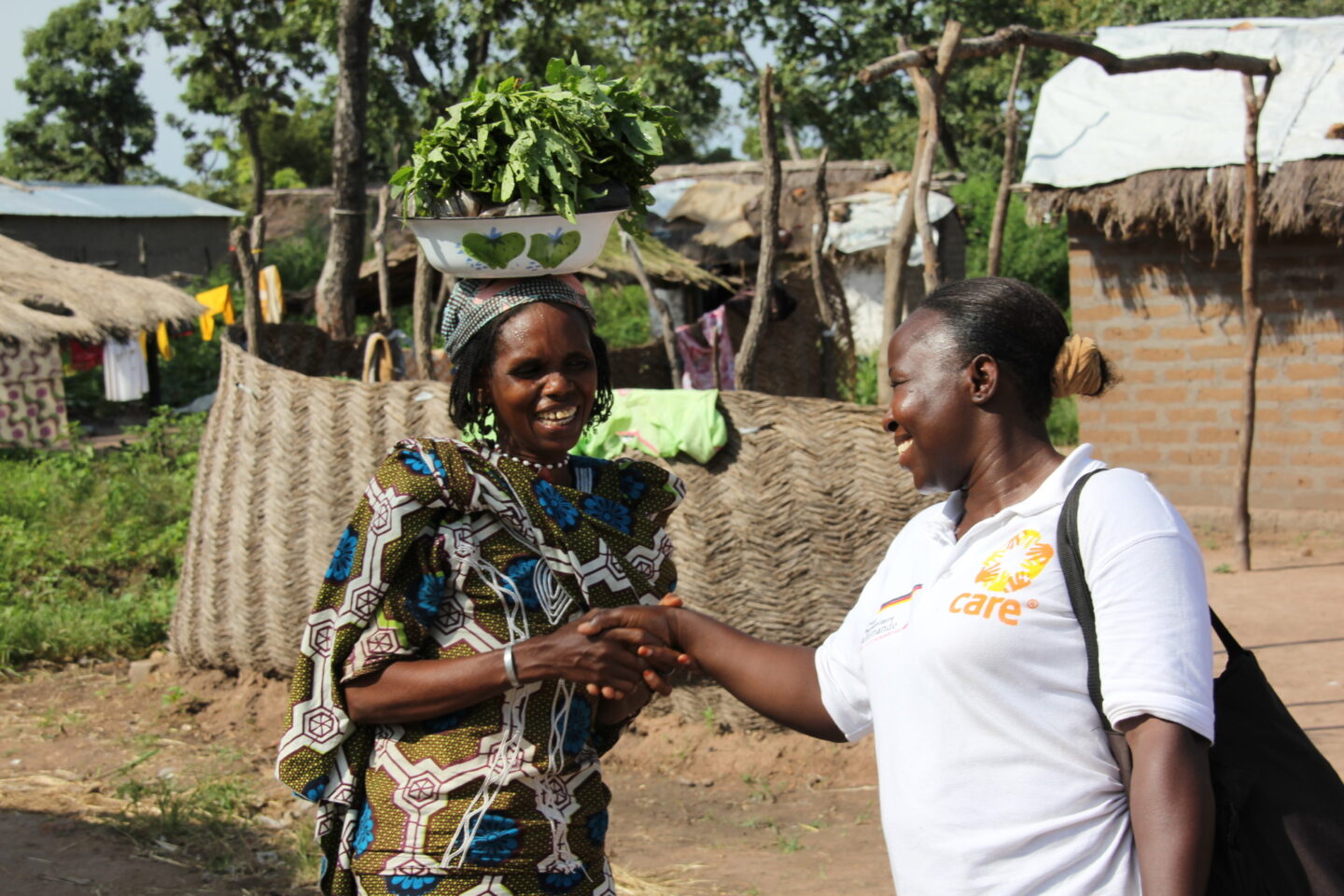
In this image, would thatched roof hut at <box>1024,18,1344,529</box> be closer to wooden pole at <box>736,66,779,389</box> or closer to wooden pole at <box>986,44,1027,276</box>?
wooden pole at <box>986,44,1027,276</box>

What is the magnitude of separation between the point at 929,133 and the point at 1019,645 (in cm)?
439

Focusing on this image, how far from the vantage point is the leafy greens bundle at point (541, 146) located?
2.22 metres

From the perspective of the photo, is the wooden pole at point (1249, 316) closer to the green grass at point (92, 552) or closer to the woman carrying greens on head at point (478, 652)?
the green grass at point (92, 552)

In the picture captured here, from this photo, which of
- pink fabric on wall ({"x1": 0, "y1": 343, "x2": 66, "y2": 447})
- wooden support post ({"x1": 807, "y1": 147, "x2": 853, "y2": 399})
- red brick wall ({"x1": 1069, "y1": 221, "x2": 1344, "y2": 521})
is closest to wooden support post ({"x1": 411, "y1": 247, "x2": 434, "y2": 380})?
wooden support post ({"x1": 807, "y1": 147, "x2": 853, "y2": 399})

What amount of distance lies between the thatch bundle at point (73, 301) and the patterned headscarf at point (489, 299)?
1074cm

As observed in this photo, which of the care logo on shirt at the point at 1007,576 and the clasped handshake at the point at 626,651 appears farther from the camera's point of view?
the clasped handshake at the point at 626,651

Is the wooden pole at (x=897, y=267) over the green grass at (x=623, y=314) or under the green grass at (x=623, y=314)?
over

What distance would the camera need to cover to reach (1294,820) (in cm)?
158

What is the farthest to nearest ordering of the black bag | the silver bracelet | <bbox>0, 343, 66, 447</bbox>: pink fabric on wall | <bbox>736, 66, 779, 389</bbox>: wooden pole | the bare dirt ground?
<bbox>0, 343, 66, 447</bbox>: pink fabric on wall < <bbox>736, 66, 779, 389</bbox>: wooden pole < the bare dirt ground < the silver bracelet < the black bag

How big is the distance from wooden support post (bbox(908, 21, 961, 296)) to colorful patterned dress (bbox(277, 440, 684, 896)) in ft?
12.6

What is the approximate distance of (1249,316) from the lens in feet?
25.3

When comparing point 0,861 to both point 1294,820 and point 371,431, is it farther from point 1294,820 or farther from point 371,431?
point 1294,820

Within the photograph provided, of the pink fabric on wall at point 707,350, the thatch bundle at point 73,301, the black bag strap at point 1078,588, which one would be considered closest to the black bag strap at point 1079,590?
the black bag strap at point 1078,588

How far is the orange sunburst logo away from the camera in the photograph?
5.50 ft
